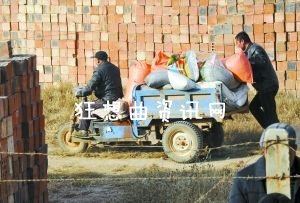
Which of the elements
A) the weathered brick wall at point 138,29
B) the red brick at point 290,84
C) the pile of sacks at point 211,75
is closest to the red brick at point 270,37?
the weathered brick wall at point 138,29

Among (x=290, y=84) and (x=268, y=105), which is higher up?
(x=290, y=84)

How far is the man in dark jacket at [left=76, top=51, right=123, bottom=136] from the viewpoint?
12258 millimetres

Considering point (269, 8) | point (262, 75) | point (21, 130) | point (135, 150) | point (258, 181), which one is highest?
point (269, 8)

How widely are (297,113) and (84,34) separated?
461 centimetres

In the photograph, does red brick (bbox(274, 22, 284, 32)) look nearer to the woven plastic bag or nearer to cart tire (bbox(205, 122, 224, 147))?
cart tire (bbox(205, 122, 224, 147))

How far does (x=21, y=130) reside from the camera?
28.2ft

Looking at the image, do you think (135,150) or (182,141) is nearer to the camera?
(182,141)

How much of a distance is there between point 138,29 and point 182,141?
476 cm

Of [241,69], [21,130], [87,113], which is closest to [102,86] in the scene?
[87,113]

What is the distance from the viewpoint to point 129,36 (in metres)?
16.3

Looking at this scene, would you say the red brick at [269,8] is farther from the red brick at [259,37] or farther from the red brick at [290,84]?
the red brick at [290,84]

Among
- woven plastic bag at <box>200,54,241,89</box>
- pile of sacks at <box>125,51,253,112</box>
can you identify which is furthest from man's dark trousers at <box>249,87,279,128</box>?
woven plastic bag at <box>200,54,241,89</box>

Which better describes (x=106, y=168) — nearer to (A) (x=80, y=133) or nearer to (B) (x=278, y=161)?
(A) (x=80, y=133)

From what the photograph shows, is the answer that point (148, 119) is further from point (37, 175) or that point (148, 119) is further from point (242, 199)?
point (242, 199)
